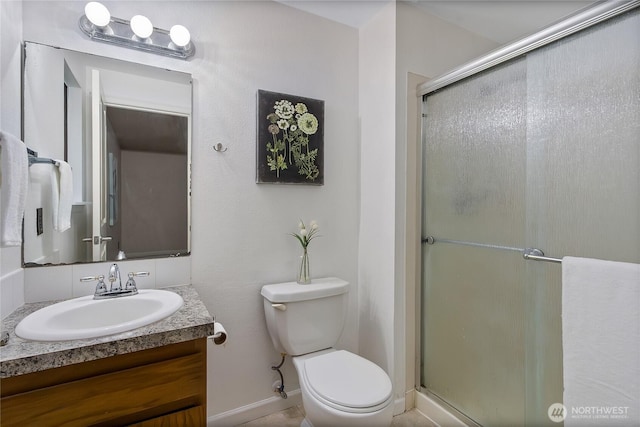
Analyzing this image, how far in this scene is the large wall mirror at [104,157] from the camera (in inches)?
50.5

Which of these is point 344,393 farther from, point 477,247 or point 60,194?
point 60,194

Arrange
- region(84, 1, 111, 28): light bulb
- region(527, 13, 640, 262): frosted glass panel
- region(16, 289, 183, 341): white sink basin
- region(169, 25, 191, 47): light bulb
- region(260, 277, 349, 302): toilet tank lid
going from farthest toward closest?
1. region(260, 277, 349, 302): toilet tank lid
2. region(169, 25, 191, 47): light bulb
3. region(84, 1, 111, 28): light bulb
4. region(527, 13, 640, 262): frosted glass panel
5. region(16, 289, 183, 341): white sink basin

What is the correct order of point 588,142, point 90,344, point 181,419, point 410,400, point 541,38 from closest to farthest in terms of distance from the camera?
point 90,344 < point 181,419 < point 588,142 < point 541,38 < point 410,400

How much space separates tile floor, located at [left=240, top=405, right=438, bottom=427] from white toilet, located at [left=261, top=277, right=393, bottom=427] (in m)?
0.17

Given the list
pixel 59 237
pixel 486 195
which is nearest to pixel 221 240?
pixel 59 237

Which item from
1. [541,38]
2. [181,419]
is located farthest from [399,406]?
[541,38]

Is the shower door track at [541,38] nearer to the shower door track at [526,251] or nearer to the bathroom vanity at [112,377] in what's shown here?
the shower door track at [526,251]

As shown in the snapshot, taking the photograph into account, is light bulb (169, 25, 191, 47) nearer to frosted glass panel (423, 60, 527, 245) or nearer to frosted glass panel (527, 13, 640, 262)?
frosted glass panel (423, 60, 527, 245)

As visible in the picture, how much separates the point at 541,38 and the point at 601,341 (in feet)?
3.80

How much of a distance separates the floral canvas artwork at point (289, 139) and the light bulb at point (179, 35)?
0.41 m

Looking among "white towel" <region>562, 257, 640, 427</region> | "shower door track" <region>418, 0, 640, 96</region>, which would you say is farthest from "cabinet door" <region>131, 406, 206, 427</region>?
"shower door track" <region>418, 0, 640, 96</region>

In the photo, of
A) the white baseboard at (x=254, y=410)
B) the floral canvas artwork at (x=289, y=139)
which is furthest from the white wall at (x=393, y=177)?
the white baseboard at (x=254, y=410)

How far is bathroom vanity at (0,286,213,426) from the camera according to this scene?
0.84m

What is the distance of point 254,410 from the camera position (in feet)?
5.60
